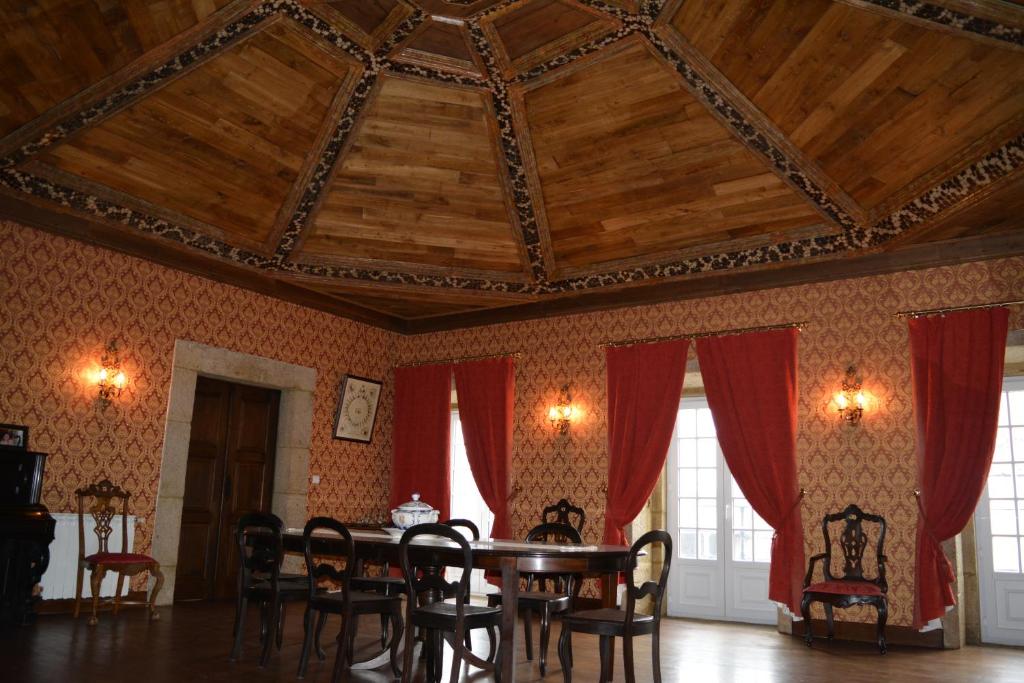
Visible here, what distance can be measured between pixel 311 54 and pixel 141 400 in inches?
136

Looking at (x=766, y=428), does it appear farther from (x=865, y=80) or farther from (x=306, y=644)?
(x=306, y=644)

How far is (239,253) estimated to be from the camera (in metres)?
8.44

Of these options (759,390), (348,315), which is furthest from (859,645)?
(348,315)

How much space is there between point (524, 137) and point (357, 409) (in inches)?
156

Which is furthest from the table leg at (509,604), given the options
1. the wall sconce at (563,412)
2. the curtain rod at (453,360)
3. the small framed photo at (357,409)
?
the small framed photo at (357,409)

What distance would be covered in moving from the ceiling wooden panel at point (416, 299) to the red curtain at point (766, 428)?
2.40 metres

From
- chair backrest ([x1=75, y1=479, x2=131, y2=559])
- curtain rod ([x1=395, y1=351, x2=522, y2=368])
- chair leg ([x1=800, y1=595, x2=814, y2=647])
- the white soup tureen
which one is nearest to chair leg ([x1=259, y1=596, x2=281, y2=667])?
the white soup tureen

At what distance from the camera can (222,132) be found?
7102 mm

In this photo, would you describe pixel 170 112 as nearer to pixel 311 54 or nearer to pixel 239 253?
pixel 311 54

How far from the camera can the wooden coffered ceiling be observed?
596 cm

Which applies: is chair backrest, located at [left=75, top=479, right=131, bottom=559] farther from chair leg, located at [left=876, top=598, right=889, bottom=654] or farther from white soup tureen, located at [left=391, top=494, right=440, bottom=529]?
chair leg, located at [left=876, top=598, right=889, bottom=654]

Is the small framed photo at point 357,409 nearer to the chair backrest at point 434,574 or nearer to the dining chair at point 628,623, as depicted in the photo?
the chair backrest at point 434,574

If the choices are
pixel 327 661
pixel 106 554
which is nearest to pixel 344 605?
pixel 327 661

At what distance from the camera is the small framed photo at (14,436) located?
6375mm
